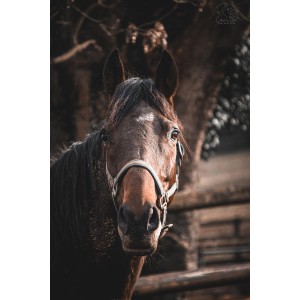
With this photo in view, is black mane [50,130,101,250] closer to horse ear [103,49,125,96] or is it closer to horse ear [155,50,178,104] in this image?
horse ear [103,49,125,96]

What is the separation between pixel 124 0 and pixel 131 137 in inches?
46.0

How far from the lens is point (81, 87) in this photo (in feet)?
9.11

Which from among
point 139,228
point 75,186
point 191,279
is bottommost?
point 191,279


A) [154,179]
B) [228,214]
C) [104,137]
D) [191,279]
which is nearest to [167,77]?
[104,137]

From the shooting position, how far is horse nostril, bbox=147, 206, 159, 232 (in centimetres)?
172

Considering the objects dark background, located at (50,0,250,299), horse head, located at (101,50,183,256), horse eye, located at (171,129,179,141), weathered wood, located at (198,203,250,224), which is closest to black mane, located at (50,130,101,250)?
horse head, located at (101,50,183,256)

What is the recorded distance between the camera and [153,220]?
1734mm

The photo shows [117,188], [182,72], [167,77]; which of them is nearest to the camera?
[117,188]

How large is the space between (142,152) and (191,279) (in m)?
1.02

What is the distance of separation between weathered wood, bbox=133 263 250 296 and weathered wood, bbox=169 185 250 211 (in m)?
0.34

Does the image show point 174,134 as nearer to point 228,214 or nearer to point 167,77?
point 167,77

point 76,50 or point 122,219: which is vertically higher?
point 76,50

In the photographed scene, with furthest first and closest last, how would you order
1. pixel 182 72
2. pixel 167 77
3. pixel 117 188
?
1. pixel 182 72
2. pixel 167 77
3. pixel 117 188
